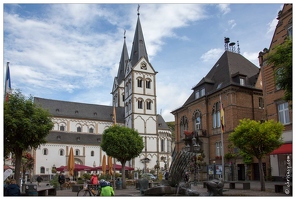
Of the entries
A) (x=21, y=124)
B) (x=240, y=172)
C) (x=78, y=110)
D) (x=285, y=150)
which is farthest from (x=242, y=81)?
(x=78, y=110)

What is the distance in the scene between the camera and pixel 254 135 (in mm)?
21406

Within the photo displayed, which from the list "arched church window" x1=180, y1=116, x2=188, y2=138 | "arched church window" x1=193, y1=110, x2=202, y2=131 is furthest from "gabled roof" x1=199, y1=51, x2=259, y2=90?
"arched church window" x1=180, y1=116, x2=188, y2=138

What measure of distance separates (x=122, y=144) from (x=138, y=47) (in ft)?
199

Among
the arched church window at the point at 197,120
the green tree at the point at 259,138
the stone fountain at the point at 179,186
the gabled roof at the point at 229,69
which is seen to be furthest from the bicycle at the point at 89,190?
the gabled roof at the point at 229,69

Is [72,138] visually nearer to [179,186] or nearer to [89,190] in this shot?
[89,190]

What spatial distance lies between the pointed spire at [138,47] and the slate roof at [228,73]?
41.0 metres

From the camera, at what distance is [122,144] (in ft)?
100

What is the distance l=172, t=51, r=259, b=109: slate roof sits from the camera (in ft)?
133

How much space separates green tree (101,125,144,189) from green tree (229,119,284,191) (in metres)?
11.6

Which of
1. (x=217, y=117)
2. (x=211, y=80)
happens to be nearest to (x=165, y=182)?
(x=217, y=117)

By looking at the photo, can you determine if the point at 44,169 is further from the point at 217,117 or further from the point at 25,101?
the point at 25,101

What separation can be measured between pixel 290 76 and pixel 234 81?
2592cm

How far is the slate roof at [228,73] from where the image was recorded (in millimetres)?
40419

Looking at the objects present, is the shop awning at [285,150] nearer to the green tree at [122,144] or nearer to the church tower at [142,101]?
the green tree at [122,144]
